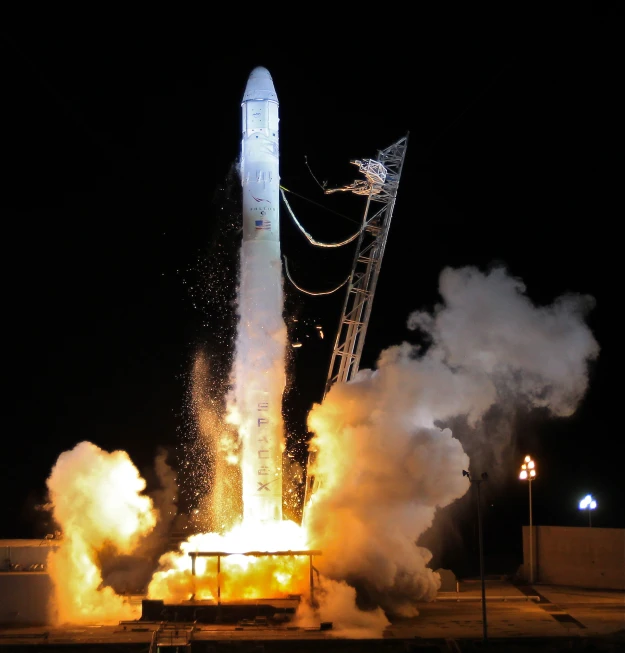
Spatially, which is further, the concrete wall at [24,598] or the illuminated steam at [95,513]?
the illuminated steam at [95,513]

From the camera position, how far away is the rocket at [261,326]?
2569cm

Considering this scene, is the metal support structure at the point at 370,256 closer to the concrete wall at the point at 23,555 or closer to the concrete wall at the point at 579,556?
the concrete wall at the point at 579,556

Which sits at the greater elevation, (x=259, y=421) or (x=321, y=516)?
(x=259, y=421)

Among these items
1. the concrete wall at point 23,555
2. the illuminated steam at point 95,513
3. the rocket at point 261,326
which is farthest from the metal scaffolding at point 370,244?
the concrete wall at point 23,555

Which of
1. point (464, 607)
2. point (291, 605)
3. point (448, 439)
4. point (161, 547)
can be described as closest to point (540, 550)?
point (464, 607)

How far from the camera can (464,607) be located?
1053 inches

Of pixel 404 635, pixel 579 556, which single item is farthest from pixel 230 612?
pixel 579 556

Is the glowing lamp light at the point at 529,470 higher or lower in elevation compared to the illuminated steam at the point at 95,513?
higher

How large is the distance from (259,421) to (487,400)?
755 cm

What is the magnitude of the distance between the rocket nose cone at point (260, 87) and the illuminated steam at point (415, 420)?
846 centimetres

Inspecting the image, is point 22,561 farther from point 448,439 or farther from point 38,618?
point 448,439

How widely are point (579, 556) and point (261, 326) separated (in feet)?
44.8

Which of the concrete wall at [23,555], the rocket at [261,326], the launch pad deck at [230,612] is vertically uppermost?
the rocket at [261,326]

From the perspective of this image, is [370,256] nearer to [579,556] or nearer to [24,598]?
[579,556]
